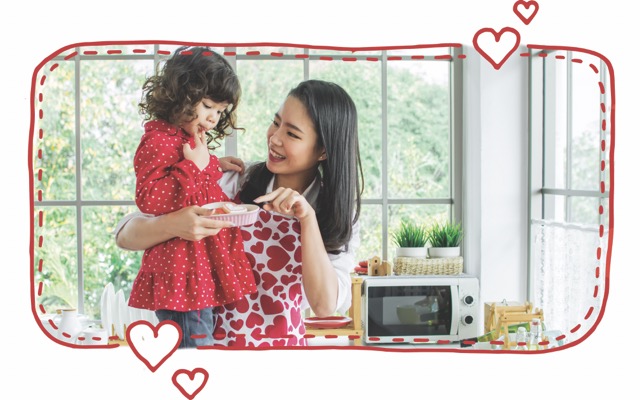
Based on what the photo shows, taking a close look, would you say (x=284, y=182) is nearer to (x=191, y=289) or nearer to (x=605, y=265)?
(x=191, y=289)

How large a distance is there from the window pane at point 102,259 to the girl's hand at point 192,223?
0.11 metres

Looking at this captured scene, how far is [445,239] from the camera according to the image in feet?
4.54

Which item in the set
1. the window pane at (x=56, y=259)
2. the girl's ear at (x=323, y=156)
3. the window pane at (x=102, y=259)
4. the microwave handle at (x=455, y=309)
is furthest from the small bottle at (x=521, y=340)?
the window pane at (x=56, y=259)

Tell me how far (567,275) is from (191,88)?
786 millimetres

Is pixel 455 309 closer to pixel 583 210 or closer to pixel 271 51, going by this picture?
pixel 583 210

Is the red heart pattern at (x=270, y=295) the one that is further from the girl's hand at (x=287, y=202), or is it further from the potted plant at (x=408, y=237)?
the potted plant at (x=408, y=237)

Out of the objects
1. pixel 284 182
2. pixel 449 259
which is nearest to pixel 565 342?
pixel 449 259

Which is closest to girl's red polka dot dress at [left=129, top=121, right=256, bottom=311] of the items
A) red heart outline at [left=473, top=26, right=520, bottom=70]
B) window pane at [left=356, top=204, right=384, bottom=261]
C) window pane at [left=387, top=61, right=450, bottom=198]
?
window pane at [left=356, top=204, right=384, bottom=261]

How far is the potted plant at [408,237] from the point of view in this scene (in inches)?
54.7

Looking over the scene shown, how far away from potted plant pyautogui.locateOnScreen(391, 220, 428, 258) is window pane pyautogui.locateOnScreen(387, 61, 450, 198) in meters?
0.06

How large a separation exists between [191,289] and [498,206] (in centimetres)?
59

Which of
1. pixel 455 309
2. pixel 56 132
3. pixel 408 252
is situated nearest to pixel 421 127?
pixel 408 252

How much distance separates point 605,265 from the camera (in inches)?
53.7

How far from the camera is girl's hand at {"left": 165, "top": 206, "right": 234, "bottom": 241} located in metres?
1.26
